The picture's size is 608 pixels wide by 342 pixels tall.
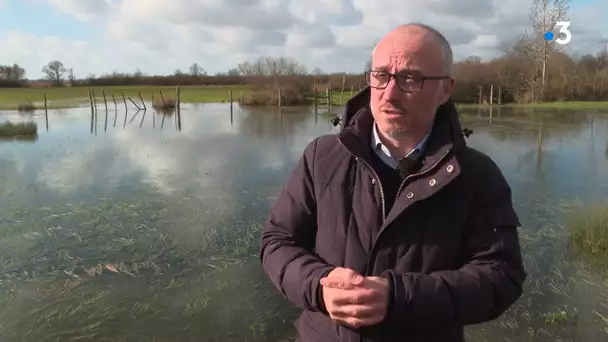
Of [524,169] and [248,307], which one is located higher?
[524,169]

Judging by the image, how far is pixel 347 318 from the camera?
1.79 metres

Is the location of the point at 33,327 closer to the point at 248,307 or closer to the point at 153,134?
the point at 248,307

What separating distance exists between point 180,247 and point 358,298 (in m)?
7.00

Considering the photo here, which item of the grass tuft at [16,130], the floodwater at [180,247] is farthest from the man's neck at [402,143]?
the grass tuft at [16,130]

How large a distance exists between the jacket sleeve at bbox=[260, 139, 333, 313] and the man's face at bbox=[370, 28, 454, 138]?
0.40 meters

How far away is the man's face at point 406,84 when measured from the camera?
1946 mm

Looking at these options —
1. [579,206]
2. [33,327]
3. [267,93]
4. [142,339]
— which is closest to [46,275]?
[33,327]

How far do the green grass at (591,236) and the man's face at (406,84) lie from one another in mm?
6584

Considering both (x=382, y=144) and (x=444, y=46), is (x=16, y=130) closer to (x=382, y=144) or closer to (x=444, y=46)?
(x=382, y=144)

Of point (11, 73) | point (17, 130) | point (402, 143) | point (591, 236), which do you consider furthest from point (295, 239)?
point (11, 73)

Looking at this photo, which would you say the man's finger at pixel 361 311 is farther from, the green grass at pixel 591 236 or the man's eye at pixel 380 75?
the green grass at pixel 591 236

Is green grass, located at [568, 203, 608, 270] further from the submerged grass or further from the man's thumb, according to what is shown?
the man's thumb

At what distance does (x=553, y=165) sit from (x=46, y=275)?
1372 centimetres

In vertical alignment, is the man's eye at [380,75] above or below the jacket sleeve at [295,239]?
above
